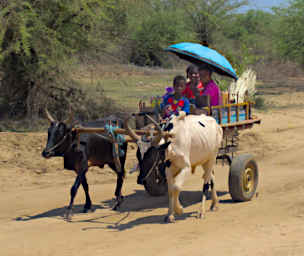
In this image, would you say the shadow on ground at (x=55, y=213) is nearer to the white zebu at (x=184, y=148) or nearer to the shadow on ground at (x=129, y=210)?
the shadow on ground at (x=129, y=210)

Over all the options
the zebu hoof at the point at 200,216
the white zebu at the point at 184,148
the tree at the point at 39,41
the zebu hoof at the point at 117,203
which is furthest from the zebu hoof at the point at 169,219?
the tree at the point at 39,41

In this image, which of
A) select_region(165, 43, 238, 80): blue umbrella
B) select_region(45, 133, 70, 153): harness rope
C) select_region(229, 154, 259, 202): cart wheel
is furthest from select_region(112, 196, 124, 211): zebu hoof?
select_region(165, 43, 238, 80): blue umbrella

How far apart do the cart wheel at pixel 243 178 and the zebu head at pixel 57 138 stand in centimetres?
276

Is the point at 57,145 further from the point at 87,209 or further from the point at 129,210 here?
the point at 129,210

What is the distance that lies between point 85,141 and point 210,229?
2609 millimetres

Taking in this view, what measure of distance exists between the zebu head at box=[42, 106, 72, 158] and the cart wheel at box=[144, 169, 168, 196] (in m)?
1.92

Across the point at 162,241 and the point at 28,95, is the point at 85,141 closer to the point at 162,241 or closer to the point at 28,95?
the point at 162,241

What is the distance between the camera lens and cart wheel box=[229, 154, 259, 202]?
8172 mm

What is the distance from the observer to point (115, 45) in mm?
16547

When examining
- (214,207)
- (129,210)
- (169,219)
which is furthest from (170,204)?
(129,210)

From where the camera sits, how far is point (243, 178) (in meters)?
8.36

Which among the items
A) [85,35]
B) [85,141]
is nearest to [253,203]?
[85,141]

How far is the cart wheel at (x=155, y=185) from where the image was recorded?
891cm

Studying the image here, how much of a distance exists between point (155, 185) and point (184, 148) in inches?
80.9
